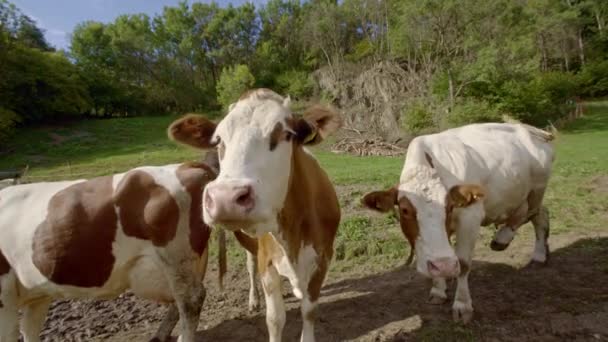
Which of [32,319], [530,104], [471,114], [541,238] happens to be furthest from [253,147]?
[530,104]

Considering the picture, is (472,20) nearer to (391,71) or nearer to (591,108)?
(391,71)

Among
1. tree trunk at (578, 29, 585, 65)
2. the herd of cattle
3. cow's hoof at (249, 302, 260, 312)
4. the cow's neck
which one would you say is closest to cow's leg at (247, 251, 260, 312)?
cow's hoof at (249, 302, 260, 312)

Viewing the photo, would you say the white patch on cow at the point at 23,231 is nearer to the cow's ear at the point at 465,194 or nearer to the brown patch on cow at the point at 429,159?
the brown patch on cow at the point at 429,159

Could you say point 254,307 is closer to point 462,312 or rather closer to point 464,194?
point 462,312

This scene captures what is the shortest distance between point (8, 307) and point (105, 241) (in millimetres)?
1002

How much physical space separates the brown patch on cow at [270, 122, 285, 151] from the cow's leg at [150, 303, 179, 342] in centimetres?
248

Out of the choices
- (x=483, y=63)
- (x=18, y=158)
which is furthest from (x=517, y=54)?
(x=18, y=158)

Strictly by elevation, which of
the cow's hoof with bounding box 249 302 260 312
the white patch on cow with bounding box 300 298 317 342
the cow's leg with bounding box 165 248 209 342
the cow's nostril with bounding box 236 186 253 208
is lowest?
the cow's hoof with bounding box 249 302 260 312

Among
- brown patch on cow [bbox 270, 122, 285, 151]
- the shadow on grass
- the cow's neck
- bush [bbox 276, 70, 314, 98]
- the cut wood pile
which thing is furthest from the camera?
bush [bbox 276, 70, 314, 98]

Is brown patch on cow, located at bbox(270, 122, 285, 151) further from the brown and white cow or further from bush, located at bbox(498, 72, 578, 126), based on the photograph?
bush, located at bbox(498, 72, 578, 126)

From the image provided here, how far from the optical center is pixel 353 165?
16.4 metres

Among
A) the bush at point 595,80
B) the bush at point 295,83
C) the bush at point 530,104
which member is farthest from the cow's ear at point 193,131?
the bush at point 595,80

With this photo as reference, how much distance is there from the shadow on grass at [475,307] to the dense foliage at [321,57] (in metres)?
20.1

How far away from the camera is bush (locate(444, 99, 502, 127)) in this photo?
78.2 feet
